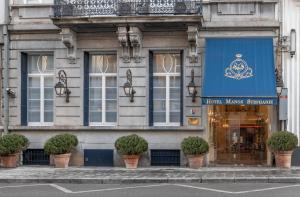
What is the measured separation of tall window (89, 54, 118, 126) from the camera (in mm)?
22188

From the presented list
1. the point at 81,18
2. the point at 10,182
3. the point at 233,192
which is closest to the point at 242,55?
the point at 81,18

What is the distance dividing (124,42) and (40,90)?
→ 3.86m

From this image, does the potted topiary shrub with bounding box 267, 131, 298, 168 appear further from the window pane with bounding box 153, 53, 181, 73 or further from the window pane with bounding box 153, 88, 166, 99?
the window pane with bounding box 153, 53, 181, 73

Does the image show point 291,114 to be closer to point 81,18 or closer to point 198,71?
point 198,71

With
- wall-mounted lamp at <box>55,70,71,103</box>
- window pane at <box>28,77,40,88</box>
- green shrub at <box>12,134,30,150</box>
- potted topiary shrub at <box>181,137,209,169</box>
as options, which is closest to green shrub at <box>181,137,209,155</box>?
potted topiary shrub at <box>181,137,209,169</box>

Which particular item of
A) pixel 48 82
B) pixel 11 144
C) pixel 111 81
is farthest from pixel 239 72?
pixel 11 144

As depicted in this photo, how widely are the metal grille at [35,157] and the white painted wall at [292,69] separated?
880 centimetres

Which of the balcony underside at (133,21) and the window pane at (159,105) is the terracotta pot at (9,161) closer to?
the balcony underside at (133,21)

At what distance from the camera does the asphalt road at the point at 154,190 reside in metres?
14.7

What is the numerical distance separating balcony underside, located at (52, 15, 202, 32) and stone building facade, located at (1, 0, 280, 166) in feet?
0.11

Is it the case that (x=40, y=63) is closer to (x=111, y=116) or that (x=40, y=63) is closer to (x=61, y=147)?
(x=111, y=116)

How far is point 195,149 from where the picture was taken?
2022 cm

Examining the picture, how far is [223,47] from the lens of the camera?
2106 cm

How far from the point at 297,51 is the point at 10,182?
1059 cm
